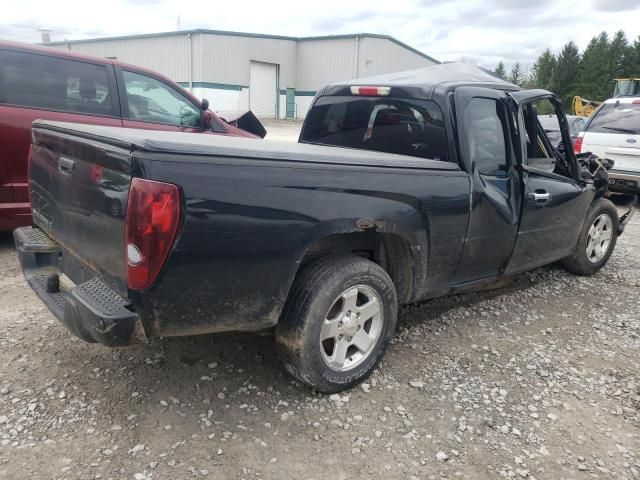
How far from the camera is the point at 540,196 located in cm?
397

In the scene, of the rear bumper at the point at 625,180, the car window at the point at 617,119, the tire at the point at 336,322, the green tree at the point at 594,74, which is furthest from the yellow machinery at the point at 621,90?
the green tree at the point at 594,74

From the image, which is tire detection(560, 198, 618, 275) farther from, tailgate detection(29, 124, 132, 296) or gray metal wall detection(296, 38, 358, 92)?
gray metal wall detection(296, 38, 358, 92)

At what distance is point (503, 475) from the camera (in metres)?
2.40

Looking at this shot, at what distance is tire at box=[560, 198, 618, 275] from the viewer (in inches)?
197

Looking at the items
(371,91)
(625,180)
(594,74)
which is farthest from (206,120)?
(594,74)

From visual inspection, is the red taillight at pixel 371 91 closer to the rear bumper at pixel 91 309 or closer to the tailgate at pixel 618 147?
the rear bumper at pixel 91 309

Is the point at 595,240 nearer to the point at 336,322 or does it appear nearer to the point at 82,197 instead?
the point at 336,322

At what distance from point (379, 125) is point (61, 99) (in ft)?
10.6

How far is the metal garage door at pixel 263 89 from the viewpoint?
31219 mm

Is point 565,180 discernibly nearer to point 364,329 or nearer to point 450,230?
point 450,230

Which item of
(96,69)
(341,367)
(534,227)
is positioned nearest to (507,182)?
(534,227)

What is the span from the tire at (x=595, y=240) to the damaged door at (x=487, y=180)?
1614 millimetres

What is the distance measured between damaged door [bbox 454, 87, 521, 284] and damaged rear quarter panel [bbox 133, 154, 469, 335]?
733 millimetres

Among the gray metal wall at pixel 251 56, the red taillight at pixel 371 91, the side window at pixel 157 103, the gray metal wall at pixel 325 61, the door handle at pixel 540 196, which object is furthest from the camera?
the gray metal wall at pixel 325 61
